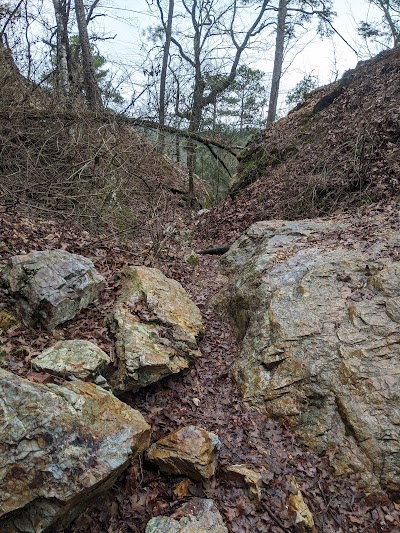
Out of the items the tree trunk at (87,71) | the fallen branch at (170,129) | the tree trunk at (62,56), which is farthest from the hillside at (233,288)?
the tree trunk at (87,71)

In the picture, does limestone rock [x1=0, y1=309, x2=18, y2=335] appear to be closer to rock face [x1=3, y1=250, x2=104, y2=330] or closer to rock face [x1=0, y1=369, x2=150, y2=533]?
rock face [x1=3, y1=250, x2=104, y2=330]

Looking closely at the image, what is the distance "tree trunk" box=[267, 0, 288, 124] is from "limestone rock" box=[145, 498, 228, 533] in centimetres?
1386

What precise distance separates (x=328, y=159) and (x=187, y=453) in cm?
730

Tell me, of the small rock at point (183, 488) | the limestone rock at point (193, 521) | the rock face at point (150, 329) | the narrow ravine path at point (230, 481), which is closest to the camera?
the limestone rock at point (193, 521)

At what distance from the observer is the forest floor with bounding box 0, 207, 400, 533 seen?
3.06 meters

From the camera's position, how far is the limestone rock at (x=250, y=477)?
10.6 feet

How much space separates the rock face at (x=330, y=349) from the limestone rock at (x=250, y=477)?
81cm

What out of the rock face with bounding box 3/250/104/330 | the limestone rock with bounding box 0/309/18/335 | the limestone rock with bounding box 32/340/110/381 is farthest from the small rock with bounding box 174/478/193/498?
the limestone rock with bounding box 0/309/18/335

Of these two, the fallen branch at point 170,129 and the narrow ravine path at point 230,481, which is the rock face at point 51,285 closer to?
the narrow ravine path at point 230,481

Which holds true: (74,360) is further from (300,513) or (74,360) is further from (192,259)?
(192,259)

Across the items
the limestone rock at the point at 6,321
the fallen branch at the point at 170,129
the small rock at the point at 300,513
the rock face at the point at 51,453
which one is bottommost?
the small rock at the point at 300,513

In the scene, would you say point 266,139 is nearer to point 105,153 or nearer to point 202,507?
point 105,153

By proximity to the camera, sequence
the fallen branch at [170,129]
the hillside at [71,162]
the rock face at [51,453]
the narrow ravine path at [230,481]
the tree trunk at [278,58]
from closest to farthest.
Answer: the rock face at [51,453] → the narrow ravine path at [230,481] → the hillside at [71,162] → the fallen branch at [170,129] → the tree trunk at [278,58]

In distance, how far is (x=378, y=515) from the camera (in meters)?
3.27
